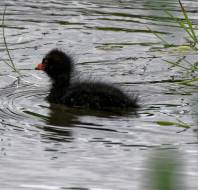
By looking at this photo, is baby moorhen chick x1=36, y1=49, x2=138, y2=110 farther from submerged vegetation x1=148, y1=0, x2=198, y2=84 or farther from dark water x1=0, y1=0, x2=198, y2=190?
submerged vegetation x1=148, y1=0, x2=198, y2=84

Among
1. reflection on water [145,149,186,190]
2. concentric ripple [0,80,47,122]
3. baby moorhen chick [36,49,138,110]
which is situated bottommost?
concentric ripple [0,80,47,122]

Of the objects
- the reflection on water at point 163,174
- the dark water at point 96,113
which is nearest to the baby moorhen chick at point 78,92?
the dark water at point 96,113

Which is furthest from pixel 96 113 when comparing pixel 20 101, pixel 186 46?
pixel 186 46

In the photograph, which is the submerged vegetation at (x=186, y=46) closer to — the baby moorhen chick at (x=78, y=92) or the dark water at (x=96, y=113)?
the dark water at (x=96, y=113)

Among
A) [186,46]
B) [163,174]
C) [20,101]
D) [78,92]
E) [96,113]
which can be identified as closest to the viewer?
[163,174]

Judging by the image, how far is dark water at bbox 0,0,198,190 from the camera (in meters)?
4.99

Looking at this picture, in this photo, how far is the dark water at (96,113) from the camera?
4986 mm

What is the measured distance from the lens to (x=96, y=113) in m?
7.64

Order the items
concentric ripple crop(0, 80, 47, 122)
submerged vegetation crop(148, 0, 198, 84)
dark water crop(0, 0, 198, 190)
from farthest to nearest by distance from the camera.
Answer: concentric ripple crop(0, 80, 47, 122) → submerged vegetation crop(148, 0, 198, 84) → dark water crop(0, 0, 198, 190)

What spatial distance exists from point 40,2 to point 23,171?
9055 millimetres

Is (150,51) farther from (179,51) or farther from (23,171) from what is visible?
(23,171)

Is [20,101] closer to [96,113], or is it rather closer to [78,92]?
[78,92]

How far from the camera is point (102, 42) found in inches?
434

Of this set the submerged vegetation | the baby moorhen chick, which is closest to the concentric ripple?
the baby moorhen chick
